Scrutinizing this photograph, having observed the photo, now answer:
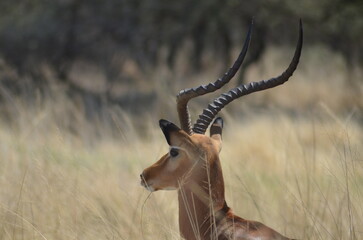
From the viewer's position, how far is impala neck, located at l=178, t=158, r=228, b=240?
12.7 feet

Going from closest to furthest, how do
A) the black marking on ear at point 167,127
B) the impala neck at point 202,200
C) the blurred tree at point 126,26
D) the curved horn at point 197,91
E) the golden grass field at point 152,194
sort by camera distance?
1. the black marking on ear at point 167,127
2. the impala neck at point 202,200
3. the curved horn at point 197,91
4. the golden grass field at point 152,194
5. the blurred tree at point 126,26

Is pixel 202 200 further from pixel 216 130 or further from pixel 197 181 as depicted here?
pixel 216 130

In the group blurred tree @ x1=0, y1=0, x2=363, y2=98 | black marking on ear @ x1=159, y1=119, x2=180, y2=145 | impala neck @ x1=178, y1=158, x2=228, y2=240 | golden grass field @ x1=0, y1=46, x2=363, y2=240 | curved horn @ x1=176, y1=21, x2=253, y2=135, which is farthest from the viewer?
blurred tree @ x1=0, y1=0, x2=363, y2=98

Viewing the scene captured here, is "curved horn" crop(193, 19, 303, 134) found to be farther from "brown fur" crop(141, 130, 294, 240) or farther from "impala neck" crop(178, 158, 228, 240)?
"impala neck" crop(178, 158, 228, 240)

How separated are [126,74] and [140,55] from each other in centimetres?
508

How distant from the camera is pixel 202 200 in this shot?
388 centimetres

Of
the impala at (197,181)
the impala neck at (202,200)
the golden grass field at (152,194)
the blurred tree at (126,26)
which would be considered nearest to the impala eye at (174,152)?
the impala at (197,181)

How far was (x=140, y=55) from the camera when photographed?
18.9m

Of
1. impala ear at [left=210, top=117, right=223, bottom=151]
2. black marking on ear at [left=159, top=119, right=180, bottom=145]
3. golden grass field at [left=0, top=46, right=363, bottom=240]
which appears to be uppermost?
black marking on ear at [left=159, top=119, right=180, bottom=145]

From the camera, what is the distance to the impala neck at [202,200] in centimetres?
386

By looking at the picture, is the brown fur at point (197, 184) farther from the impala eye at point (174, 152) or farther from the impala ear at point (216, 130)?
the impala ear at point (216, 130)

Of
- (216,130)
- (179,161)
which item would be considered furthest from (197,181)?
(216,130)

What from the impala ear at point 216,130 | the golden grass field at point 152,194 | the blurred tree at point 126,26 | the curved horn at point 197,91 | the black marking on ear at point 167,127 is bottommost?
the golden grass field at point 152,194

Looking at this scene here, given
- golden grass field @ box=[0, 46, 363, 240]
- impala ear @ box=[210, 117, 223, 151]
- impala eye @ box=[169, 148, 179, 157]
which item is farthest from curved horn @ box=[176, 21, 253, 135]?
golden grass field @ box=[0, 46, 363, 240]
